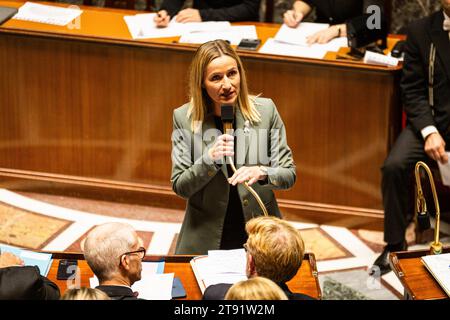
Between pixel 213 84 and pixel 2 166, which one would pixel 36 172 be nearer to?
pixel 2 166

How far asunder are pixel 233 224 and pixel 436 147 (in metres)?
1.63

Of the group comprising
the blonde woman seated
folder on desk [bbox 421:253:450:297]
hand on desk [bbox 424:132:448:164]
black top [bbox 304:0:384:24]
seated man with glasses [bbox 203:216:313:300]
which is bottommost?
folder on desk [bbox 421:253:450:297]

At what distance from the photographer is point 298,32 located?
5750 millimetres

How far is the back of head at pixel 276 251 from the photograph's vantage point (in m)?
2.97

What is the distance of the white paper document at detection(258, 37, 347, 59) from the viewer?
17.7 feet

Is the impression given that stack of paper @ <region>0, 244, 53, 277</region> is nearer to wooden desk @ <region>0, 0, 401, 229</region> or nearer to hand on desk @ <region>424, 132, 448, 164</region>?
wooden desk @ <region>0, 0, 401, 229</region>

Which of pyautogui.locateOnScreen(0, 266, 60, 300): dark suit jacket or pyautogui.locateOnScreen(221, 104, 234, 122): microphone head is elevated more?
pyautogui.locateOnScreen(221, 104, 234, 122): microphone head

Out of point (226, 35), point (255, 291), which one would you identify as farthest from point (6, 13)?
point (255, 291)

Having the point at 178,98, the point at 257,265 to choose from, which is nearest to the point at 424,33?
the point at 178,98

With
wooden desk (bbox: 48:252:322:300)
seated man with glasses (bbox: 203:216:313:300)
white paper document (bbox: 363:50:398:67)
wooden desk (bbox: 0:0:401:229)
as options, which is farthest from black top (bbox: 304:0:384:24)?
seated man with glasses (bbox: 203:216:313:300)

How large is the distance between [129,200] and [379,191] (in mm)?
1637

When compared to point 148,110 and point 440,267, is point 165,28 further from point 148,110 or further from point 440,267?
point 440,267

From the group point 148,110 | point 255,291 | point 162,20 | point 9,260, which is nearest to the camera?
point 255,291

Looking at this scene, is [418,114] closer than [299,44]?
Yes
